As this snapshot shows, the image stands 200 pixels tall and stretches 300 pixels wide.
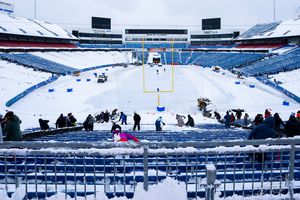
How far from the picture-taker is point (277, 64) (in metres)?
47.4

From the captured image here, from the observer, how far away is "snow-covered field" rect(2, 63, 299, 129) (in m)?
23.7

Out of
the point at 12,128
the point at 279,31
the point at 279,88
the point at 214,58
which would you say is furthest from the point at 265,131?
the point at 279,31

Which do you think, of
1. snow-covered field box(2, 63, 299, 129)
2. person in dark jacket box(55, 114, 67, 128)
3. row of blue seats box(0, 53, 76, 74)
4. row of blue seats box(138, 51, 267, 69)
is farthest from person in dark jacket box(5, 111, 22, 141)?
row of blue seats box(138, 51, 267, 69)

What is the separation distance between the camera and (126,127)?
18.1 metres

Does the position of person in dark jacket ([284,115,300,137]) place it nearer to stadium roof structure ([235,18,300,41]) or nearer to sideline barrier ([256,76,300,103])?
sideline barrier ([256,76,300,103])

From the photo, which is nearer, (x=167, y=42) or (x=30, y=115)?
(x=30, y=115)

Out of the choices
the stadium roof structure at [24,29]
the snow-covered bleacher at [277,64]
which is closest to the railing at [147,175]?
the snow-covered bleacher at [277,64]

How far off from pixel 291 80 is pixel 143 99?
18594 millimetres

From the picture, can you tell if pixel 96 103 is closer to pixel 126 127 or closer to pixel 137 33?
pixel 126 127

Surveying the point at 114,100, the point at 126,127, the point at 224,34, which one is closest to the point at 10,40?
the point at 114,100

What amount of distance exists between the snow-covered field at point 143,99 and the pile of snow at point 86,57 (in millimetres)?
18541

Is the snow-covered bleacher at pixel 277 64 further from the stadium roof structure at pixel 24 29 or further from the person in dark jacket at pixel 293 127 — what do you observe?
the stadium roof structure at pixel 24 29

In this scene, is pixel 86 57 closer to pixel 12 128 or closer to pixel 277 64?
pixel 277 64

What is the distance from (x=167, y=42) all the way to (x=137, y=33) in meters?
10.1
